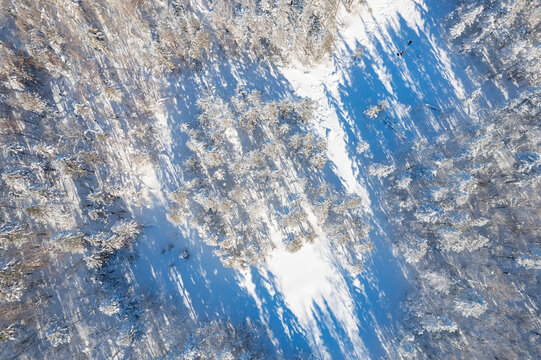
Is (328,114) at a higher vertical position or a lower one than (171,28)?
lower

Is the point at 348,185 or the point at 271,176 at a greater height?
the point at 271,176

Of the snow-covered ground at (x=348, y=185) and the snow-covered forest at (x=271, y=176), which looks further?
the snow-covered ground at (x=348, y=185)

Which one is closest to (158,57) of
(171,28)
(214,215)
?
(171,28)

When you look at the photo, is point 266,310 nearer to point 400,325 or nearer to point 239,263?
point 239,263

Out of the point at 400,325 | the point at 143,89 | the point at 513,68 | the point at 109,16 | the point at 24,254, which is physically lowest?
the point at 400,325

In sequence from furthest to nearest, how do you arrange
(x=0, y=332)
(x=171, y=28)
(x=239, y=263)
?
(x=171, y=28), (x=239, y=263), (x=0, y=332)

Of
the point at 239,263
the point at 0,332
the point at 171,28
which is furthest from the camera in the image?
the point at 171,28

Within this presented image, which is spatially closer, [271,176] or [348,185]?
[271,176]

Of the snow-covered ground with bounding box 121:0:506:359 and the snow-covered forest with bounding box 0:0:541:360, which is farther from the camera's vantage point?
the snow-covered ground with bounding box 121:0:506:359
